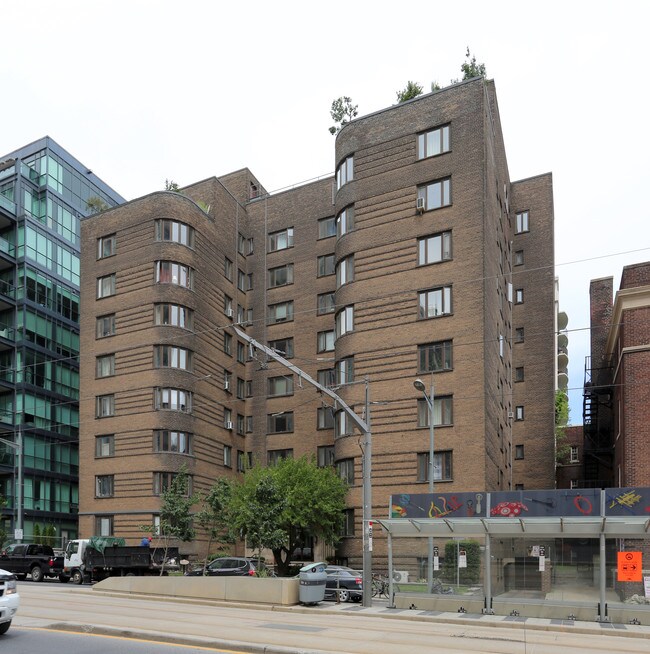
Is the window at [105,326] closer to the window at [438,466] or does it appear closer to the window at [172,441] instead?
the window at [172,441]

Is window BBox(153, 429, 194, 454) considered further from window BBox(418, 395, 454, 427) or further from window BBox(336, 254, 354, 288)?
window BBox(418, 395, 454, 427)

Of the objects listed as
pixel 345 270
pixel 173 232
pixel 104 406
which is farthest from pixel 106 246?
pixel 345 270

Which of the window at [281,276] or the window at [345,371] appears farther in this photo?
the window at [281,276]

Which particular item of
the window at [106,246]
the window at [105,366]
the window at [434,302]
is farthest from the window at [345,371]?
the window at [106,246]

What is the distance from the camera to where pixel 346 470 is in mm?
41781

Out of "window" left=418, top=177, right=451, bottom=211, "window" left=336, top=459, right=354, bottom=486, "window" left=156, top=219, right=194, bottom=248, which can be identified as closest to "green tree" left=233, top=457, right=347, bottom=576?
"window" left=336, top=459, right=354, bottom=486

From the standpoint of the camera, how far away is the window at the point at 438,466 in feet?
126

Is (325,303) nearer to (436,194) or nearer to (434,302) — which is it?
(434,302)

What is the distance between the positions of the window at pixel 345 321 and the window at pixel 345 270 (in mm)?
1664

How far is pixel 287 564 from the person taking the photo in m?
39.9

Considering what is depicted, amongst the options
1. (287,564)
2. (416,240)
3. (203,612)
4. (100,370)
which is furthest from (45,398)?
(203,612)

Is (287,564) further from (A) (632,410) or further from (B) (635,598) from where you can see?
(B) (635,598)

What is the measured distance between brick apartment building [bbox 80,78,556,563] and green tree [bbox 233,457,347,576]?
1.49 metres

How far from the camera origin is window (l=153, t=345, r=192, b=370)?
158ft
